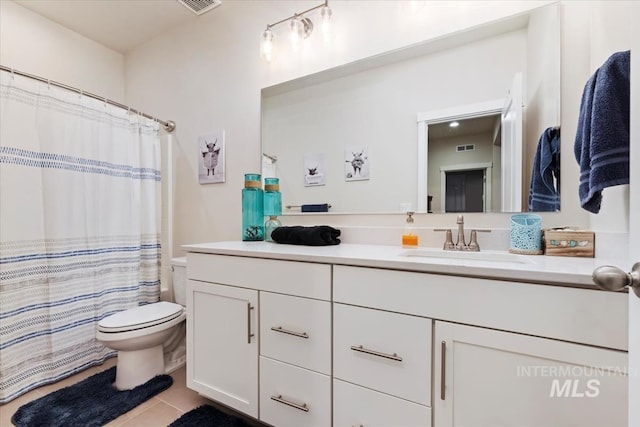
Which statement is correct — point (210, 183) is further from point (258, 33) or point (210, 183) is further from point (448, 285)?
point (448, 285)

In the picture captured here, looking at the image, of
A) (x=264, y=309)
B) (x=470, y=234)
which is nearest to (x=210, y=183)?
(x=264, y=309)

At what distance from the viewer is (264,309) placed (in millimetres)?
1179

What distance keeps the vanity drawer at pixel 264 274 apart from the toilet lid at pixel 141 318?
420 millimetres

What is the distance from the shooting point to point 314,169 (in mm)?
1673

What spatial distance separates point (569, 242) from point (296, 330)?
107 cm

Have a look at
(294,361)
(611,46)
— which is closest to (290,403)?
(294,361)

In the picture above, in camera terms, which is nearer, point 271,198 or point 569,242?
point 569,242

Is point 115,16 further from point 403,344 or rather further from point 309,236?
point 403,344

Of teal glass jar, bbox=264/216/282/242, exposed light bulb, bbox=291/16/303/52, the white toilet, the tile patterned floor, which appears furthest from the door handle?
the white toilet

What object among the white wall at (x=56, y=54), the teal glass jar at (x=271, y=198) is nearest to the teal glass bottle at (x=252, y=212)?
the teal glass jar at (x=271, y=198)

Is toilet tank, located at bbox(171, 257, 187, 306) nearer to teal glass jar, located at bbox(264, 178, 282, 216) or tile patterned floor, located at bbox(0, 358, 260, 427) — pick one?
tile patterned floor, located at bbox(0, 358, 260, 427)

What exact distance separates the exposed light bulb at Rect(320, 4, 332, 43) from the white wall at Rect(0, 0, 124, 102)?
208 centimetres

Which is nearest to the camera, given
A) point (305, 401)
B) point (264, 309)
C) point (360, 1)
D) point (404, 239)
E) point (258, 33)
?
point (305, 401)

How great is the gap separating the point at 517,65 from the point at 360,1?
853 millimetres
